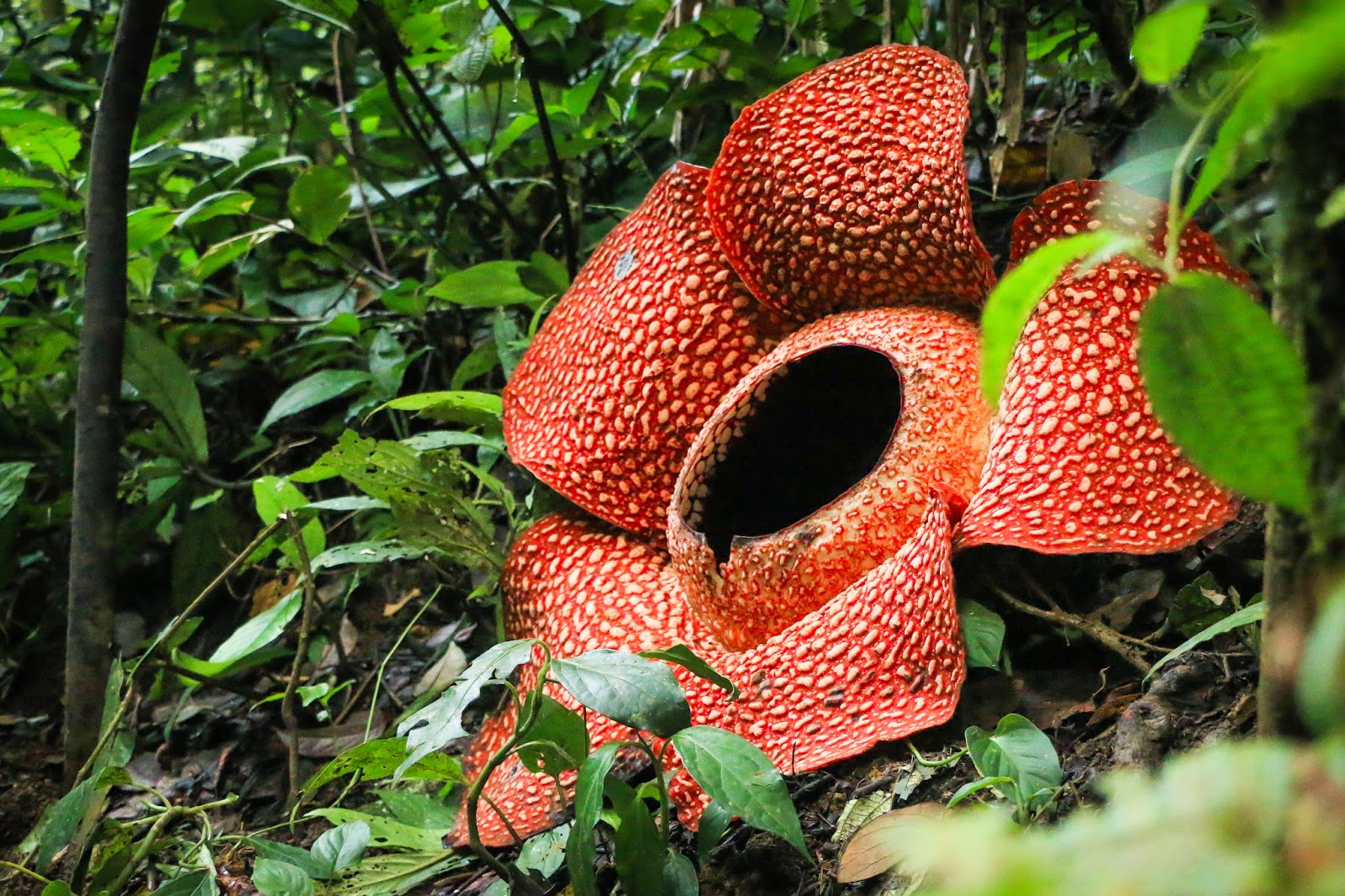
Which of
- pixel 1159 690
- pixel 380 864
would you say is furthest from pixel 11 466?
pixel 1159 690

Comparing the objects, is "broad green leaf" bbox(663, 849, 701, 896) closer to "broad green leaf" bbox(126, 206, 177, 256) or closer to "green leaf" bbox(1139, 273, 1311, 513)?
"green leaf" bbox(1139, 273, 1311, 513)

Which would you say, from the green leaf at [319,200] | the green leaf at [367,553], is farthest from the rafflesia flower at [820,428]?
the green leaf at [319,200]

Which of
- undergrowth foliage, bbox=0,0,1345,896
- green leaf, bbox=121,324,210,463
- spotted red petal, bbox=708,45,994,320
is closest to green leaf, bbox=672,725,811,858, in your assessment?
undergrowth foliage, bbox=0,0,1345,896

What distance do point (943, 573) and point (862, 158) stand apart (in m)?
0.75

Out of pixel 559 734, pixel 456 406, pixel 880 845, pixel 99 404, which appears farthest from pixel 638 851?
pixel 99 404

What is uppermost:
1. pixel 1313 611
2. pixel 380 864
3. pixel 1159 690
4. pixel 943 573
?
pixel 1313 611

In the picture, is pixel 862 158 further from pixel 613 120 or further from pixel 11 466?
pixel 11 466

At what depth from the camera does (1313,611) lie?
1.98ft

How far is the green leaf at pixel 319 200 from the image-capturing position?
2.64m

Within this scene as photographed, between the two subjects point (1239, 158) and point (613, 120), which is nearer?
point (1239, 158)

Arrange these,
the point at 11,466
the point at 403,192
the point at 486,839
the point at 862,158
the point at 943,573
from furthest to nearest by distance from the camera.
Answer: the point at 403,192 < the point at 11,466 < the point at 862,158 < the point at 486,839 < the point at 943,573

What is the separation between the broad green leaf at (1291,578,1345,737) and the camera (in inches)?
14.5

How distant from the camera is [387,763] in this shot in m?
1.61

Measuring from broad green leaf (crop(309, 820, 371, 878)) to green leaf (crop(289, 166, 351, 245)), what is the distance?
1.54 meters
